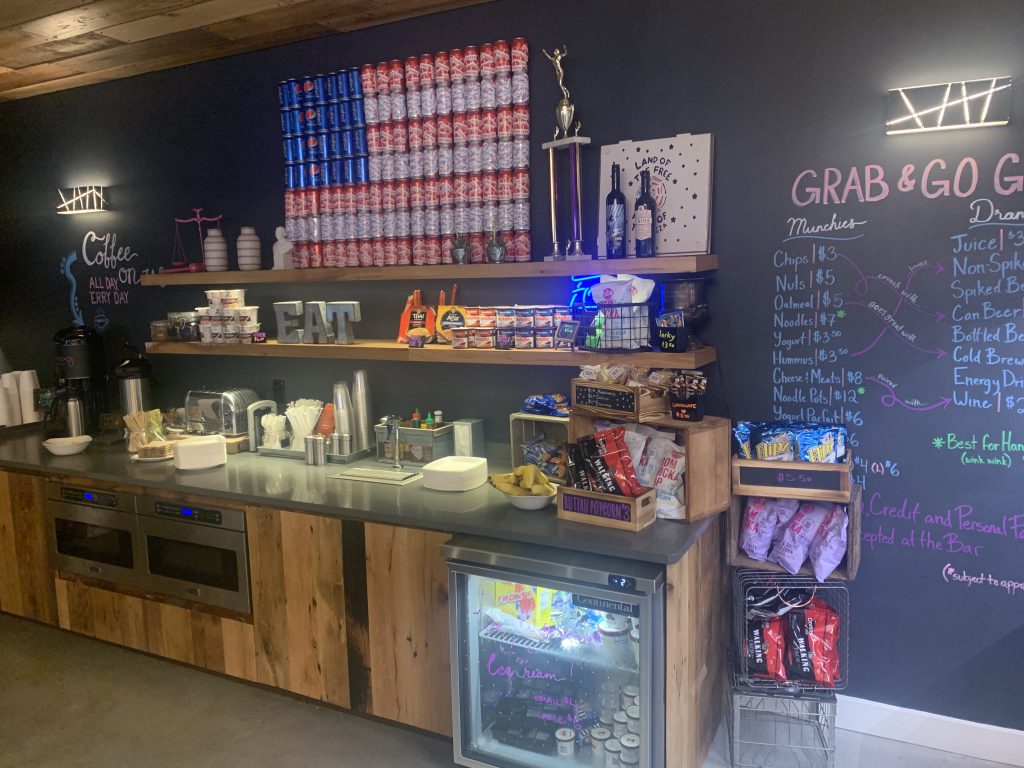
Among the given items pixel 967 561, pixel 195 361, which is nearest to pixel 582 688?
pixel 967 561

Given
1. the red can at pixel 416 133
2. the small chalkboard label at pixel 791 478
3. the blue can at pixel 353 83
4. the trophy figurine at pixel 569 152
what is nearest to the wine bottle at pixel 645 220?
the trophy figurine at pixel 569 152

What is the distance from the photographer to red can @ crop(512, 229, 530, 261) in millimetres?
3082

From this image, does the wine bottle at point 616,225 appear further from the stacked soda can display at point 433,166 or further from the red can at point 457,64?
the red can at point 457,64

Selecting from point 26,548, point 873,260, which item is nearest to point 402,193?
point 873,260

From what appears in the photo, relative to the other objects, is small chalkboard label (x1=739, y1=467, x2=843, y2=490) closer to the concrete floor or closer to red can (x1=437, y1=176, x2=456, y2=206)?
the concrete floor

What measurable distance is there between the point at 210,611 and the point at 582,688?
5.09 feet

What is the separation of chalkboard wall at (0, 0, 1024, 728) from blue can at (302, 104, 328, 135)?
0.50 meters

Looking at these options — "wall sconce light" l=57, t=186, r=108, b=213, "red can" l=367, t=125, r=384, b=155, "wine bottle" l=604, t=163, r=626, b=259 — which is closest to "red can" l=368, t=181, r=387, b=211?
"red can" l=367, t=125, r=384, b=155

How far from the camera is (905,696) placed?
2762 millimetres

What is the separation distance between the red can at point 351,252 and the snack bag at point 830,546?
2142mm

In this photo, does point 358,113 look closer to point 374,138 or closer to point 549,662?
point 374,138

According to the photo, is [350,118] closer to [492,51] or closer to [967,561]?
[492,51]

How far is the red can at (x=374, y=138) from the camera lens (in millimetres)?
3291

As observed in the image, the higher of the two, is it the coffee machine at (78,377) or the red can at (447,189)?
the red can at (447,189)
